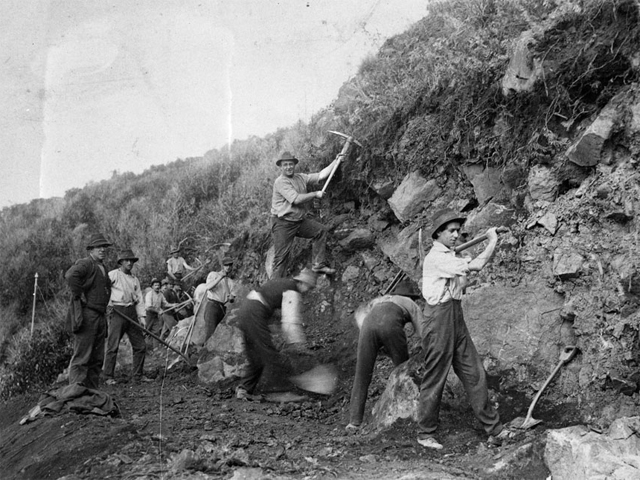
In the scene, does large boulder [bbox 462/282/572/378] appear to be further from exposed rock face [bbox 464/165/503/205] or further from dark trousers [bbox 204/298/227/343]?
dark trousers [bbox 204/298/227/343]

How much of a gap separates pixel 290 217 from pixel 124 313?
10.2ft

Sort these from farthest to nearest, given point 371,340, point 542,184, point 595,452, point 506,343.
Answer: point 542,184 < point 371,340 < point 506,343 < point 595,452

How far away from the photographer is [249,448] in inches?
216

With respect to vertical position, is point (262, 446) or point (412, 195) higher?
point (412, 195)

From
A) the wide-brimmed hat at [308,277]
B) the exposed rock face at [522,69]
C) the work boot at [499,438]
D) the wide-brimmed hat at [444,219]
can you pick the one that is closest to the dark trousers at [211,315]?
the wide-brimmed hat at [308,277]

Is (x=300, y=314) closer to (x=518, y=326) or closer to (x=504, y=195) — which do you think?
(x=504, y=195)

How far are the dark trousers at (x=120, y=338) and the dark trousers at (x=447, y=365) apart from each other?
562cm

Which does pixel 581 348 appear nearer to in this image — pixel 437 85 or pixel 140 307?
pixel 437 85

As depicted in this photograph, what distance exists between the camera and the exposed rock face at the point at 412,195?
850 centimetres

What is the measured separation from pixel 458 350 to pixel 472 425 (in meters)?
0.79


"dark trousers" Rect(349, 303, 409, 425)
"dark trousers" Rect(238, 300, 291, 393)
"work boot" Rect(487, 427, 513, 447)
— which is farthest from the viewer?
"dark trousers" Rect(238, 300, 291, 393)

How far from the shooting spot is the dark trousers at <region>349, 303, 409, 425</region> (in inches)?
243

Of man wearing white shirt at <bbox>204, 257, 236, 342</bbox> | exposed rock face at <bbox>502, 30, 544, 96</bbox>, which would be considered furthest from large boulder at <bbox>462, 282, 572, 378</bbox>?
man wearing white shirt at <bbox>204, 257, 236, 342</bbox>

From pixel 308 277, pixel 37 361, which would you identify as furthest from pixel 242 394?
pixel 37 361
